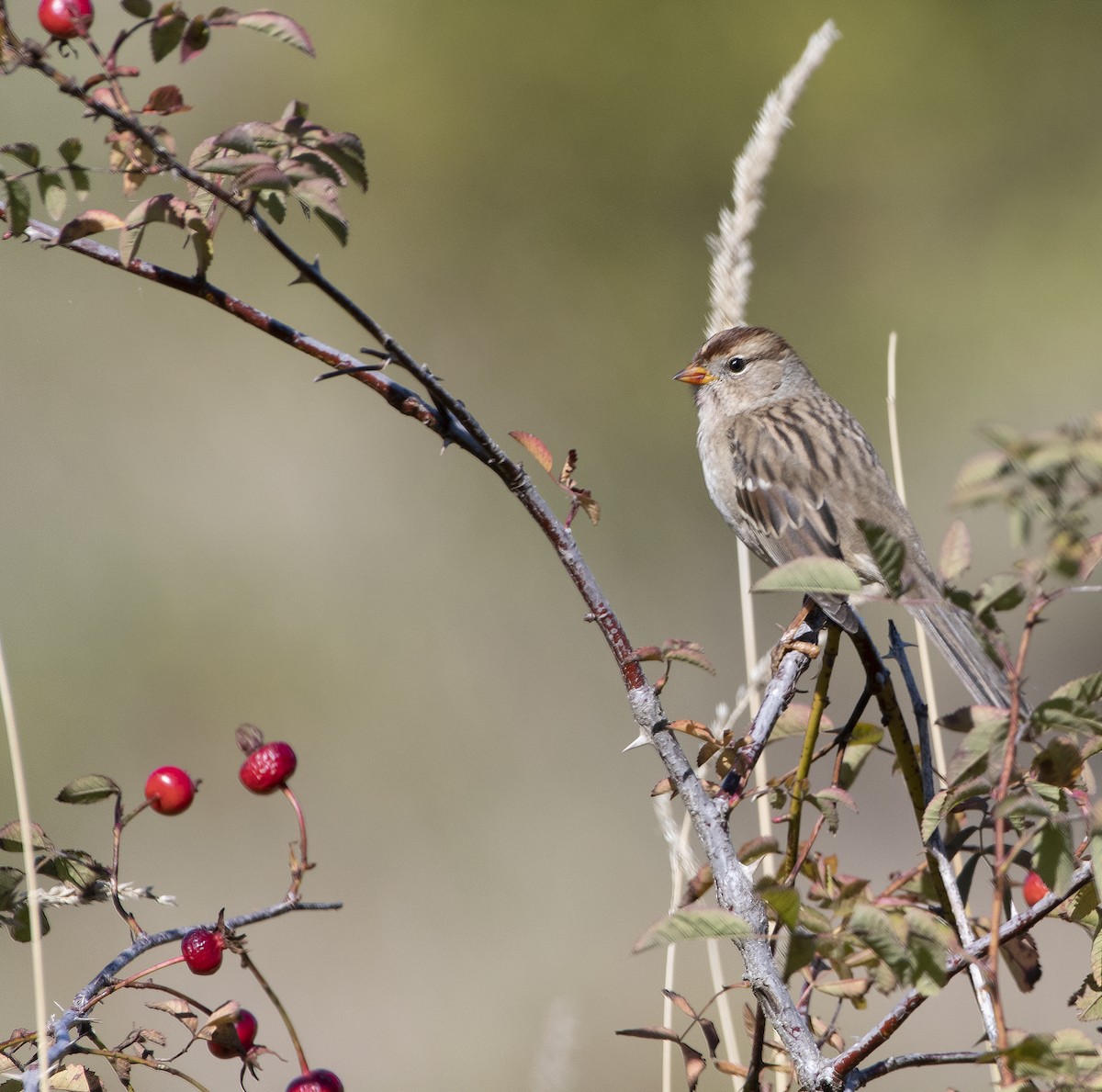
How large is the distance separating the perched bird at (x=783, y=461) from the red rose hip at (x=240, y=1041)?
1889 millimetres

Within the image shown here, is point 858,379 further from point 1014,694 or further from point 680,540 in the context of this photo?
point 1014,694

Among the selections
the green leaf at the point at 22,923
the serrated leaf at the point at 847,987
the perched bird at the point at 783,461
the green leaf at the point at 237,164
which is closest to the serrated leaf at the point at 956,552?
the serrated leaf at the point at 847,987

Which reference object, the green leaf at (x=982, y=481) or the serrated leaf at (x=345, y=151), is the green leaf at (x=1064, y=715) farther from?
the serrated leaf at (x=345, y=151)

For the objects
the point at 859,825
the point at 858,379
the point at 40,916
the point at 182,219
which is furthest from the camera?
the point at 858,379

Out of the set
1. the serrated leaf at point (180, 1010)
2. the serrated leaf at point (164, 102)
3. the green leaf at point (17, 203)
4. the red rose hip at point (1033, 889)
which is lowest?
the red rose hip at point (1033, 889)

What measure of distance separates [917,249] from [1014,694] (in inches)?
311

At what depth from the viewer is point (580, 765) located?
722 centimetres

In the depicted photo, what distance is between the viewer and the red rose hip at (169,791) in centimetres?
178

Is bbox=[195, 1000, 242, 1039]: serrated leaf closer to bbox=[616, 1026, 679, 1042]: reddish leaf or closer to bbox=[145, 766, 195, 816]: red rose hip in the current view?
bbox=[145, 766, 195, 816]: red rose hip

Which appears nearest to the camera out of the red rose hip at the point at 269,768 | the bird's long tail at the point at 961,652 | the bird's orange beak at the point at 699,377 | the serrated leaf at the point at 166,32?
the serrated leaf at the point at 166,32

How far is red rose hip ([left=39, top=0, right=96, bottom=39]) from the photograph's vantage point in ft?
4.73

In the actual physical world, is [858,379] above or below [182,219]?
above

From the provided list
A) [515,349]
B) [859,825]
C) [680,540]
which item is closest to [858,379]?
[680,540]

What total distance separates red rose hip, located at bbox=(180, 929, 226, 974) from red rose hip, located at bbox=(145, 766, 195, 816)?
19 centimetres
